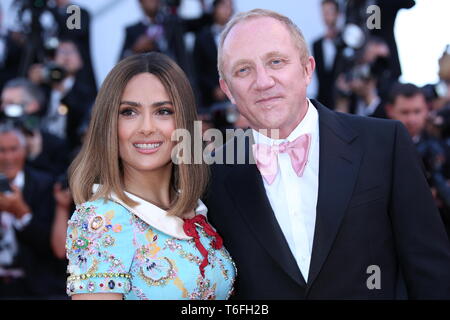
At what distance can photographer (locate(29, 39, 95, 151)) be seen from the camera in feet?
14.9

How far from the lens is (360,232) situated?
1.92 m

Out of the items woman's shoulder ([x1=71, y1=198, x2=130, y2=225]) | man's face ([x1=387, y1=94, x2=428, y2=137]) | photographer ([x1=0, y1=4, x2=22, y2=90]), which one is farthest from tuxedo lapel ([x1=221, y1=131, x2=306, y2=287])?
photographer ([x1=0, y1=4, x2=22, y2=90])

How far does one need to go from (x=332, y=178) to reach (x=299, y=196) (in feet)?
0.38

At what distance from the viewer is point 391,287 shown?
1963 mm

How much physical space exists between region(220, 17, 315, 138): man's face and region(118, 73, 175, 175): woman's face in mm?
229

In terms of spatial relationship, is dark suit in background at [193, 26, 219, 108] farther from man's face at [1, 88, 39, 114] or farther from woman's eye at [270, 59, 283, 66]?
woman's eye at [270, 59, 283, 66]

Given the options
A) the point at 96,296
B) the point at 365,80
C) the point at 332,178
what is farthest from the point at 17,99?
the point at 332,178

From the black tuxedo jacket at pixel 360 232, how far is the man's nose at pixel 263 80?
0.22m

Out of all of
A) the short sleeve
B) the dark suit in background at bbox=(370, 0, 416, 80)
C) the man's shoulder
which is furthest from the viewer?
the man's shoulder

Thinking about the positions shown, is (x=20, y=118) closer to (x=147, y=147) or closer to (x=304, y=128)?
(x=147, y=147)

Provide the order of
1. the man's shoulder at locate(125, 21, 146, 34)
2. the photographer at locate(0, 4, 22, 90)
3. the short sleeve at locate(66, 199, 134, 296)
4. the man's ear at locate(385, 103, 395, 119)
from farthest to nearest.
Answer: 1. the photographer at locate(0, 4, 22, 90)
2. the man's shoulder at locate(125, 21, 146, 34)
3. the man's ear at locate(385, 103, 395, 119)
4. the short sleeve at locate(66, 199, 134, 296)

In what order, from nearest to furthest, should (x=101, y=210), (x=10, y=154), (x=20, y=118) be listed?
(x=101, y=210)
(x=10, y=154)
(x=20, y=118)

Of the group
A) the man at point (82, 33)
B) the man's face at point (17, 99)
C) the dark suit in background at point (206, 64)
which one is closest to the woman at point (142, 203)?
the man's face at point (17, 99)
